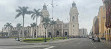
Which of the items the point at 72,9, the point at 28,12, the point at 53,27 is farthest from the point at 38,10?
the point at 53,27

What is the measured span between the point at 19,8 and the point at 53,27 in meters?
91.5

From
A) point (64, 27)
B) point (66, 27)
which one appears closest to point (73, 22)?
point (66, 27)

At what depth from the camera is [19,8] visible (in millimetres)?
71125

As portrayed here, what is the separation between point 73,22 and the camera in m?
149

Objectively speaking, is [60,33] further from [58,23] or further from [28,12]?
[28,12]

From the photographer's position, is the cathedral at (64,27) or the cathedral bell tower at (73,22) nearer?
the cathedral bell tower at (73,22)

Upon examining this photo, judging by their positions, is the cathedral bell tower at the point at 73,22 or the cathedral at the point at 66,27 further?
the cathedral at the point at 66,27

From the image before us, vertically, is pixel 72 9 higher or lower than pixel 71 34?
higher

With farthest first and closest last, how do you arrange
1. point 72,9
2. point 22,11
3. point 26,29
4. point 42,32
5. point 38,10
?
point 26,29 < point 42,32 < point 72,9 < point 38,10 < point 22,11

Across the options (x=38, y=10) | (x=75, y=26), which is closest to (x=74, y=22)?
(x=75, y=26)

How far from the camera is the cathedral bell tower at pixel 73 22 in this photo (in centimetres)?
14594

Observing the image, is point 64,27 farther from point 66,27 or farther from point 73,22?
point 73,22

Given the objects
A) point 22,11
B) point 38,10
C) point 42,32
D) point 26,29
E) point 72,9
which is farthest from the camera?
point 26,29

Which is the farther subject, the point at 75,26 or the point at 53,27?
the point at 53,27
